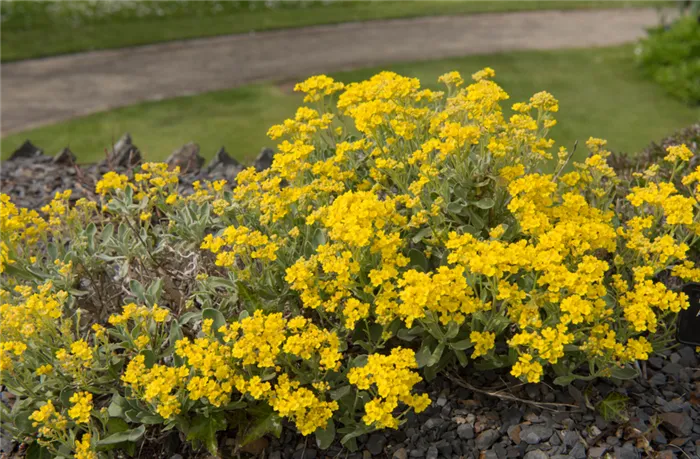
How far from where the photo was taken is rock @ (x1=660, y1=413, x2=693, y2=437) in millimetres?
2826

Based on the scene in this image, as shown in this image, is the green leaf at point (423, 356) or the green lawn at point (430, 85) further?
the green lawn at point (430, 85)

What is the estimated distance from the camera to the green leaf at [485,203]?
115 inches

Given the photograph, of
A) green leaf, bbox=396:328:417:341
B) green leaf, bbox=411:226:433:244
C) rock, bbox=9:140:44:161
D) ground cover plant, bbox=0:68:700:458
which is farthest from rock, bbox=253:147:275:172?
green leaf, bbox=396:328:417:341

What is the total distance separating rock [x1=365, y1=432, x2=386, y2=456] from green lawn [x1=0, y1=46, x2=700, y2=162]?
3250mm

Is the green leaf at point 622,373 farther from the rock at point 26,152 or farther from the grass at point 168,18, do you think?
the grass at point 168,18

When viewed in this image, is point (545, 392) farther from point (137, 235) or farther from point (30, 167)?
point (30, 167)

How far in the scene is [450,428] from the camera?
112 inches

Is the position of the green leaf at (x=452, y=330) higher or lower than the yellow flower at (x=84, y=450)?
higher

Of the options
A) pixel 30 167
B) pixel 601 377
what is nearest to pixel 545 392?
pixel 601 377

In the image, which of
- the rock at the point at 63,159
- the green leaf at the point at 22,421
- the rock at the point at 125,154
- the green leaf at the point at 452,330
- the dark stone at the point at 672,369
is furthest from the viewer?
the rock at the point at 63,159

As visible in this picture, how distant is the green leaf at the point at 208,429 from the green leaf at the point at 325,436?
378mm

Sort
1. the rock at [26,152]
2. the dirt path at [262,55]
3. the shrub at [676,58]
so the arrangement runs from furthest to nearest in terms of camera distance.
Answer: the shrub at [676,58] → the dirt path at [262,55] → the rock at [26,152]

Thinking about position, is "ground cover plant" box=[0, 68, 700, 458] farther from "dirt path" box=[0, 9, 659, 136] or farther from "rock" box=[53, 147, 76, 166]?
"dirt path" box=[0, 9, 659, 136]

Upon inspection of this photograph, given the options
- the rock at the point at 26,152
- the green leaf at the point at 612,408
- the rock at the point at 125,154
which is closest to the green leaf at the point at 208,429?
the green leaf at the point at 612,408
